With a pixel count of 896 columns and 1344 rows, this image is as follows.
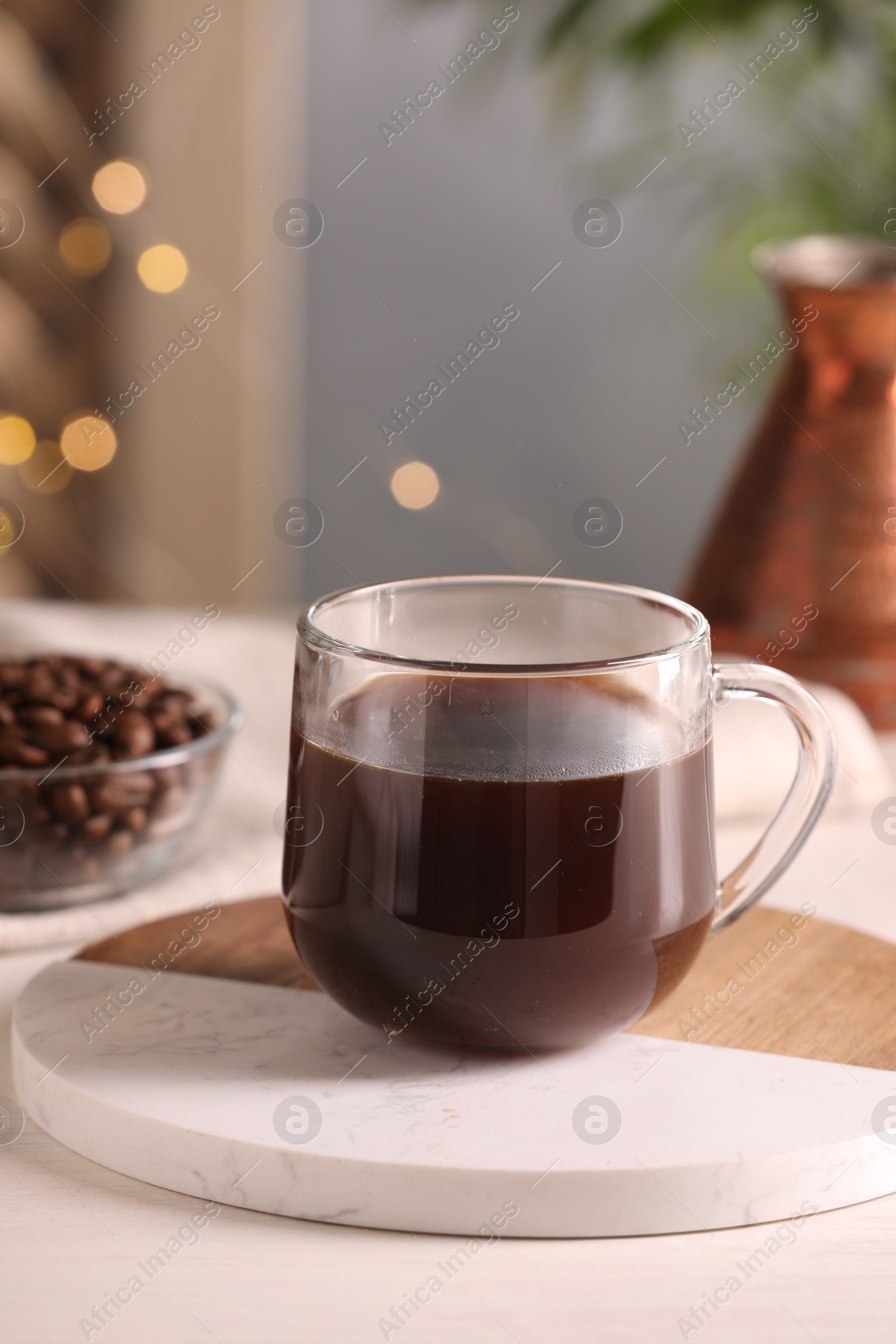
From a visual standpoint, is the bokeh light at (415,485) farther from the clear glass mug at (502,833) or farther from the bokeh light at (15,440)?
the clear glass mug at (502,833)

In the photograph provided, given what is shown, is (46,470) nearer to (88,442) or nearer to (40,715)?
(88,442)

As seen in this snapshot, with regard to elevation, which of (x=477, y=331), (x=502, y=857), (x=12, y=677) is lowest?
(x=477, y=331)

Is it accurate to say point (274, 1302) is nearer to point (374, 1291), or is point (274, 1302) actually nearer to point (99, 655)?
point (374, 1291)

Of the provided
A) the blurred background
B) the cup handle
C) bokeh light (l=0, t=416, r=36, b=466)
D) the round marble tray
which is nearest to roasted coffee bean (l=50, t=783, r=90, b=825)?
the round marble tray

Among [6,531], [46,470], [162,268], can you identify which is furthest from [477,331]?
[6,531]

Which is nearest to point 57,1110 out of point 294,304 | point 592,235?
point 294,304

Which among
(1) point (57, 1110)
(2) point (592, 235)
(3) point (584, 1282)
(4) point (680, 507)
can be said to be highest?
(1) point (57, 1110)
